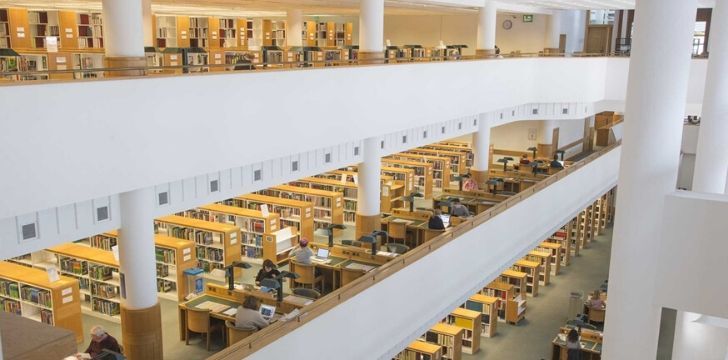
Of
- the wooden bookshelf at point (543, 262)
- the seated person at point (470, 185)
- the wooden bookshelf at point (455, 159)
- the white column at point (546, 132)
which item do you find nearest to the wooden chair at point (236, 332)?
the seated person at point (470, 185)

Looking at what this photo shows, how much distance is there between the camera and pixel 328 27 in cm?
2058

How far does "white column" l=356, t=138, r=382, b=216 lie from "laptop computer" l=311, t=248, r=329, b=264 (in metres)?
1.89

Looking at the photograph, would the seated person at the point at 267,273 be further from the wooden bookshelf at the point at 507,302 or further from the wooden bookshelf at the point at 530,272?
the wooden bookshelf at the point at 530,272

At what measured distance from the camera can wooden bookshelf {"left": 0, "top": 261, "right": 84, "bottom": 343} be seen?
8.39 meters

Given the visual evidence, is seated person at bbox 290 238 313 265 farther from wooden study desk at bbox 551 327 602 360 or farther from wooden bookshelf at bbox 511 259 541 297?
wooden bookshelf at bbox 511 259 541 297

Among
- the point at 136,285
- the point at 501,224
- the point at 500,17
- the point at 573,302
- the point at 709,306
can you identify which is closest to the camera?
the point at 709,306

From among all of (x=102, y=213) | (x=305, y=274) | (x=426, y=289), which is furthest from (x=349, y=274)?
(x=102, y=213)

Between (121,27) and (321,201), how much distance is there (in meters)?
6.72

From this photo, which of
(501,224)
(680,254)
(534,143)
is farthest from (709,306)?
(534,143)

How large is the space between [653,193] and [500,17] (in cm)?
1651

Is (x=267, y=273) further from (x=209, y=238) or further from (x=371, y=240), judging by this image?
(x=209, y=238)

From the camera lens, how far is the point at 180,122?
7145 mm

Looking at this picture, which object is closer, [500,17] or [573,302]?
[573,302]

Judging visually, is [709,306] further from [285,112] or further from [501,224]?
[501,224]
